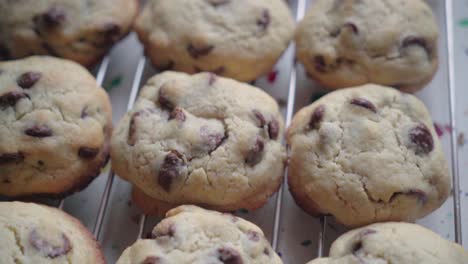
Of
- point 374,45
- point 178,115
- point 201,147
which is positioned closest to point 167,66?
point 178,115

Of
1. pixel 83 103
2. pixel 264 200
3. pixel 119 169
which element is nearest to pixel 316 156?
pixel 264 200

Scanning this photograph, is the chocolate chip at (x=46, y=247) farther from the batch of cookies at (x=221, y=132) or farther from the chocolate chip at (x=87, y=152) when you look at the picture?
the chocolate chip at (x=87, y=152)

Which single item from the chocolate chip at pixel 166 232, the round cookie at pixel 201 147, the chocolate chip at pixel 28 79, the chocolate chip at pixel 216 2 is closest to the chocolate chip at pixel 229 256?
the chocolate chip at pixel 166 232

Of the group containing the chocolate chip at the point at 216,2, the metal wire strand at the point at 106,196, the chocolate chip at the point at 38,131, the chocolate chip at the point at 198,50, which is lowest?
the metal wire strand at the point at 106,196

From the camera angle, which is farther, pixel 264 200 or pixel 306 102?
pixel 306 102

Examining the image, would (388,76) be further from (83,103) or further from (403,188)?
(83,103)

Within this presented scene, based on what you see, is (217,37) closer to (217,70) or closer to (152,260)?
(217,70)
